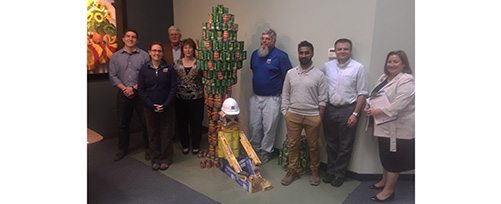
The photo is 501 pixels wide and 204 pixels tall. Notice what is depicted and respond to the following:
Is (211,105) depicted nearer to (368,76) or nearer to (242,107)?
(242,107)

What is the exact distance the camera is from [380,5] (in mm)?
1848

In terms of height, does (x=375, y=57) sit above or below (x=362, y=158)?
above

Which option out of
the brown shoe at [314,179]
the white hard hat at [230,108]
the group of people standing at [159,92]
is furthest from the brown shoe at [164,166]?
the brown shoe at [314,179]

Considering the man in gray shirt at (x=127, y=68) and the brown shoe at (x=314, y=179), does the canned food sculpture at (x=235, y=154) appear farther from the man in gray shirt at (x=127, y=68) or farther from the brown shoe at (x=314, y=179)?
the man in gray shirt at (x=127, y=68)

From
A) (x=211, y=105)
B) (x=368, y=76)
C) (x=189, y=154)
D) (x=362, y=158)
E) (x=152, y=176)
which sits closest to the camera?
(x=368, y=76)

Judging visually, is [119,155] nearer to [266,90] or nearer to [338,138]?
[266,90]

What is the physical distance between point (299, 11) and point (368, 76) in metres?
0.75

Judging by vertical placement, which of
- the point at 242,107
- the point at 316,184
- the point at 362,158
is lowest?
the point at 316,184

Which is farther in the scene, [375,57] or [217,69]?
[217,69]

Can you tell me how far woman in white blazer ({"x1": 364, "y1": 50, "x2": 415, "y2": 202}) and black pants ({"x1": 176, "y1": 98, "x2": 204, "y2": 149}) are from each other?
4.82 feet

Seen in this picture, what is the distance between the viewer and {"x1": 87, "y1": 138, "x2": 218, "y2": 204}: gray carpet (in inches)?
81.1
